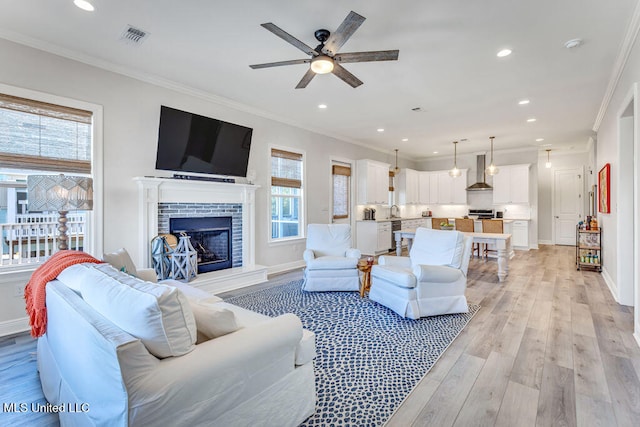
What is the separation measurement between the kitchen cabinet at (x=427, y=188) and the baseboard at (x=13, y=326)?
9316 mm

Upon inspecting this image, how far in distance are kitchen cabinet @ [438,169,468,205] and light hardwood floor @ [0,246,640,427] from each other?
18.2 ft

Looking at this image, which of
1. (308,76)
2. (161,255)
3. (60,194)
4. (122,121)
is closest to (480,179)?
(308,76)

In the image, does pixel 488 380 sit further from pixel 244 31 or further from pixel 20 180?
pixel 20 180

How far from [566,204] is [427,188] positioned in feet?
13.1

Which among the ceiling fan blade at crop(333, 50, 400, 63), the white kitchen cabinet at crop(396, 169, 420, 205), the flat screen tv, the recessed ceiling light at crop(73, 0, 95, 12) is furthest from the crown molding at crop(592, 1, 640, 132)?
the white kitchen cabinet at crop(396, 169, 420, 205)

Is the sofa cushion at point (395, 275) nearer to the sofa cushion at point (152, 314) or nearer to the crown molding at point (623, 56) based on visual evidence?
the sofa cushion at point (152, 314)

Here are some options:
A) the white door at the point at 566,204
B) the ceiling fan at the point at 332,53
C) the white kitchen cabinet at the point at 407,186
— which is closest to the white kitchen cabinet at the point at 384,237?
the white kitchen cabinet at the point at 407,186

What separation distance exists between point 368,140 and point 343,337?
224 inches

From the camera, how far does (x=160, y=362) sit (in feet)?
4.03

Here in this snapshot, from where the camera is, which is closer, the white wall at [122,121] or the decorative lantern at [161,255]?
the white wall at [122,121]

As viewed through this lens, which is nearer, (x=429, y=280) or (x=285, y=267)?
(x=429, y=280)

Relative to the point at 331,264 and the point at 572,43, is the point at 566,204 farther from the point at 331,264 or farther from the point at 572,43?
the point at 331,264

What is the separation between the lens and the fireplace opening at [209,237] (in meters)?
4.40

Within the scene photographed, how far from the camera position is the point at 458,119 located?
572 centimetres
